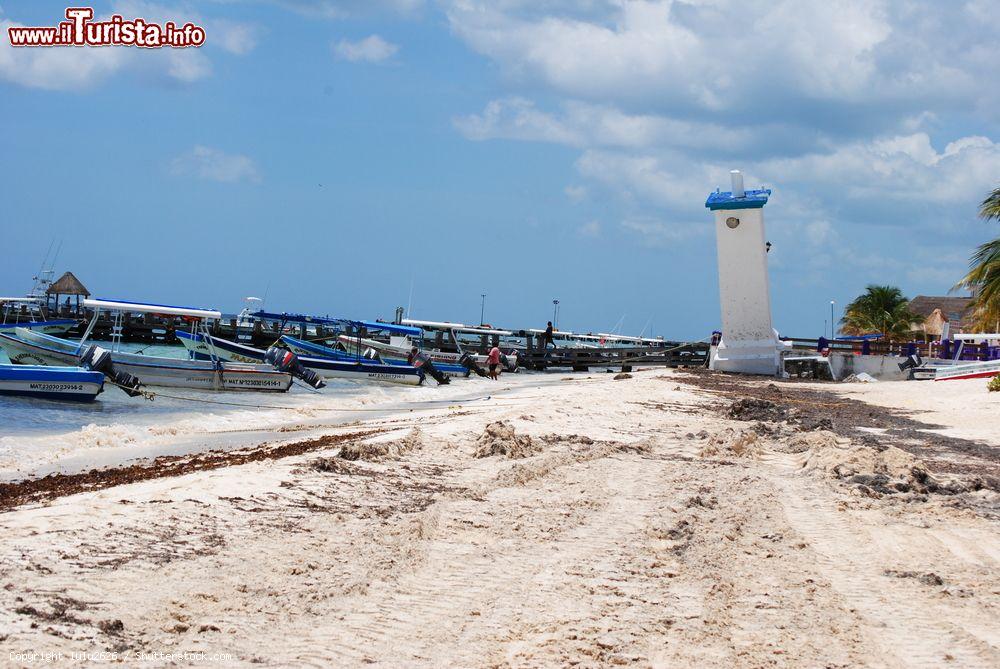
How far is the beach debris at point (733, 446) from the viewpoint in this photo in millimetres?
12406

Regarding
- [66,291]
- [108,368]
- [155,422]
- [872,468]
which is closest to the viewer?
[872,468]

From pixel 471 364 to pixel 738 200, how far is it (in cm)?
1317

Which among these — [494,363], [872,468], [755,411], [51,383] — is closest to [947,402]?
[755,411]

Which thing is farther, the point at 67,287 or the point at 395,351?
the point at 67,287

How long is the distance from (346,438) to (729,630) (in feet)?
31.2

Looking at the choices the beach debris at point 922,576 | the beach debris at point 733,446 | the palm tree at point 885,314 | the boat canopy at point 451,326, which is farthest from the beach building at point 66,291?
the beach debris at point 922,576

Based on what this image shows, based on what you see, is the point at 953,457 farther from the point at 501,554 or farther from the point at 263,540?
the point at 263,540

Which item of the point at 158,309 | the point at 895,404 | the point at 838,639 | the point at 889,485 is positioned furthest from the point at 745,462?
the point at 158,309

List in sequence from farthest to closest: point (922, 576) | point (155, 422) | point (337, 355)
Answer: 1. point (337, 355)
2. point (155, 422)
3. point (922, 576)

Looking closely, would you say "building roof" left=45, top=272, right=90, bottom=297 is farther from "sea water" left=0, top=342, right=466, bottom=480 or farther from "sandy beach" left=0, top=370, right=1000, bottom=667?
"sandy beach" left=0, top=370, right=1000, bottom=667

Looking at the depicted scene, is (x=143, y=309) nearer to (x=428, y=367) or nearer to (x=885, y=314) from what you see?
(x=428, y=367)

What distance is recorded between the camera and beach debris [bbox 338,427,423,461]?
34.6ft

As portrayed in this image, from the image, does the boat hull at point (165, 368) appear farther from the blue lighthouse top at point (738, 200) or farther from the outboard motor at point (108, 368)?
the blue lighthouse top at point (738, 200)

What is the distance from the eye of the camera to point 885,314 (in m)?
58.5
